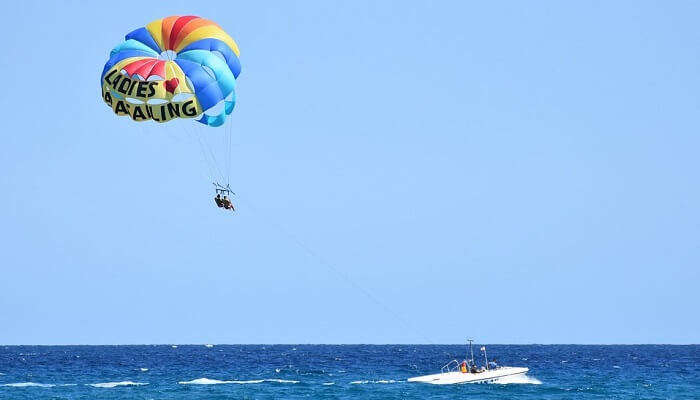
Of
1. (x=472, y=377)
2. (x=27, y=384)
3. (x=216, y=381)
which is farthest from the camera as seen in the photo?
(x=216, y=381)

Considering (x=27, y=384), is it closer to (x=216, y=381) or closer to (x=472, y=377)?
(x=216, y=381)

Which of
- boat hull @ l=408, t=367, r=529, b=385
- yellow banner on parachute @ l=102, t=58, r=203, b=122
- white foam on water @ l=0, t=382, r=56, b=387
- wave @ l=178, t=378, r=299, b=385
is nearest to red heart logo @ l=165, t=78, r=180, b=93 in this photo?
yellow banner on parachute @ l=102, t=58, r=203, b=122

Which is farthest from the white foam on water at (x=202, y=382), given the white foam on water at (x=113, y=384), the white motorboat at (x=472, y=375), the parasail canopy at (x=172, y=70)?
the parasail canopy at (x=172, y=70)

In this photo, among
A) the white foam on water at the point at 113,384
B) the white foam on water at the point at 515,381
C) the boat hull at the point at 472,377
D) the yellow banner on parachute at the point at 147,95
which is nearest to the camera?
the yellow banner on parachute at the point at 147,95

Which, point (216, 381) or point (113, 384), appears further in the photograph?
point (216, 381)

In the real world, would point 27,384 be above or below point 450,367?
below

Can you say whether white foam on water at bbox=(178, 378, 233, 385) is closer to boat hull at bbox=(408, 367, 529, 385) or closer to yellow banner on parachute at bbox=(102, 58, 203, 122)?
boat hull at bbox=(408, 367, 529, 385)

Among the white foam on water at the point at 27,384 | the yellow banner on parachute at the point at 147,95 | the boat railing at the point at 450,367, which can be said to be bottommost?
the white foam on water at the point at 27,384

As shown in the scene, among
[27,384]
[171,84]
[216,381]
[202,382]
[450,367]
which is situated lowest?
[27,384]

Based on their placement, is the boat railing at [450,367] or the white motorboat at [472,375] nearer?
the white motorboat at [472,375]

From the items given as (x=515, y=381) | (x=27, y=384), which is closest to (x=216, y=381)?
(x=27, y=384)

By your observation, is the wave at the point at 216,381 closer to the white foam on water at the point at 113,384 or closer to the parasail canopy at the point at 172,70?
the white foam on water at the point at 113,384

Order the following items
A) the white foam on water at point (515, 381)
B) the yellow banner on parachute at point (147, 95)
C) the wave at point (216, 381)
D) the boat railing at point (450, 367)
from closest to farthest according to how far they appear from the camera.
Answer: the yellow banner on parachute at point (147, 95), the white foam on water at point (515, 381), the boat railing at point (450, 367), the wave at point (216, 381)

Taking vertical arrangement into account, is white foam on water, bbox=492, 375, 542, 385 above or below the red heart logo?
below
